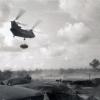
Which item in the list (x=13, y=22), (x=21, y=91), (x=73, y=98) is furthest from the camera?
(x=13, y=22)

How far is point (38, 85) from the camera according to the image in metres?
21.4

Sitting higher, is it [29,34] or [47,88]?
[29,34]

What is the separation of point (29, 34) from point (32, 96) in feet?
175

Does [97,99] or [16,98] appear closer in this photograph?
[16,98]

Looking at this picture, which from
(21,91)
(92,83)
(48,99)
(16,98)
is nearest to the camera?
(16,98)

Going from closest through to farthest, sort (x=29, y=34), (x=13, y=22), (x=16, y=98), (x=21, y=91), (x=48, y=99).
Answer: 1. (x=16, y=98)
2. (x=21, y=91)
3. (x=48, y=99)
4. (x=29, y=34)
5. (x=13, y=22)

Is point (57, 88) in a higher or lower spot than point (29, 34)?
lower

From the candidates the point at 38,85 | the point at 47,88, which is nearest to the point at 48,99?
the point at 47,88

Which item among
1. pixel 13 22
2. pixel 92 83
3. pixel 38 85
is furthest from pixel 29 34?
pixel 38 85

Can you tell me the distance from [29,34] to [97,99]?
154ft

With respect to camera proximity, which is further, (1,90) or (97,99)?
(97,99)

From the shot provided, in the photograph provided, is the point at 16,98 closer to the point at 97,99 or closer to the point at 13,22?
the point at 97,99

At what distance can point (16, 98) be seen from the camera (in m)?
12.9

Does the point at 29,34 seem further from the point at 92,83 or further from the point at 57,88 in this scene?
the point at 57,88
